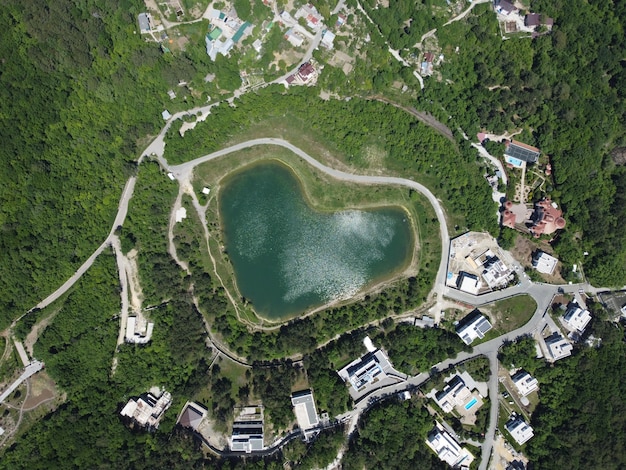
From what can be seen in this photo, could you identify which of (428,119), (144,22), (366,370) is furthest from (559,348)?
(144,22)

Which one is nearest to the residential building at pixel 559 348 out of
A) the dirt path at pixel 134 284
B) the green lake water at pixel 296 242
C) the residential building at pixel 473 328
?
the residential building at pixel 473 328

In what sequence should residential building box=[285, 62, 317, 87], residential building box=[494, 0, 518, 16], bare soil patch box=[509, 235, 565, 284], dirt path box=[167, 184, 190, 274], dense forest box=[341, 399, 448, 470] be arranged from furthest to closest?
residential building box=[494, 0, 518, 16] → dirt path box=[167, 184, 190, 274] → bare soil patch box=[509, 235, 565, 284] → residential building box=[285, 62, 317, 87] → dense forest box=[341, 399, 448, 470]

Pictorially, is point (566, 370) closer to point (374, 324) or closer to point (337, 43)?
point (374, 324)

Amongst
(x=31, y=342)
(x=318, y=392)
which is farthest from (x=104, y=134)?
(x=318, y=392)

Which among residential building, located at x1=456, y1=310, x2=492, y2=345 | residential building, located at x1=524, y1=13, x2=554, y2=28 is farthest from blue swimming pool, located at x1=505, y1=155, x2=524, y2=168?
residential building, located at x1=456, y1=310, x2=492, y2=345

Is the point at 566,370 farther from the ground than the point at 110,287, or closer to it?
closer to it

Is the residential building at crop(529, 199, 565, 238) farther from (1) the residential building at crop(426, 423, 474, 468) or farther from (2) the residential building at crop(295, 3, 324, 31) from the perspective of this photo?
(2) the residential building at crop(295, 3, 324, 31)
